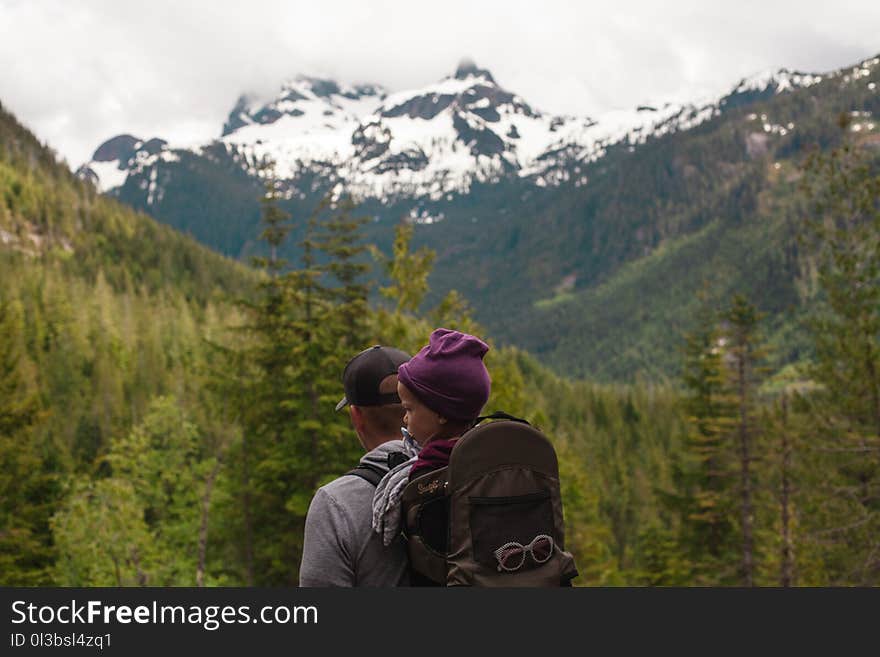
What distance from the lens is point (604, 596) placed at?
2865mm

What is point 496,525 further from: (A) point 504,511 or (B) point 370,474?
(B) point 370,474

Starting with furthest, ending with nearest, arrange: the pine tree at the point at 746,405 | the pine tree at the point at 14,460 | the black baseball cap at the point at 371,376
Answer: the pine tree at the point at 746,405 → the pine tree at the point at 14,460 → the black baseball cap at the point at 371,376

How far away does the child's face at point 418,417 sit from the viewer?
3174mm

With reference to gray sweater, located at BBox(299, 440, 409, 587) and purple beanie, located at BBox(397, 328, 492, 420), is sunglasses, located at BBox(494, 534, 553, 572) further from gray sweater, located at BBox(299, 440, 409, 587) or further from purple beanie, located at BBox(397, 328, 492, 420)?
purple beanie, located at BBox(397, 328, 492, 420)

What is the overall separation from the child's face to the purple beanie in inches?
1.0

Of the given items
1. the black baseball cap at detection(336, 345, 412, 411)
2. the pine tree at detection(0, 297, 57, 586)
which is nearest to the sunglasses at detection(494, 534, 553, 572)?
the black baseball cap at detection(336, 345, 412, 411)

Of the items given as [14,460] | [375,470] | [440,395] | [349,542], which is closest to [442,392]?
[440,395]

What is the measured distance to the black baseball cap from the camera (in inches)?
139

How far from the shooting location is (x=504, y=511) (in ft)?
9.16

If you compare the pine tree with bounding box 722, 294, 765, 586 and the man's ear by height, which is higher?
the pine tree with bounding box 722, 294, 765, 586

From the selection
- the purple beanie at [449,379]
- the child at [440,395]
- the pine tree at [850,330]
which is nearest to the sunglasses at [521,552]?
the child at [440,395]

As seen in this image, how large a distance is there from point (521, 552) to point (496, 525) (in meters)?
0.13

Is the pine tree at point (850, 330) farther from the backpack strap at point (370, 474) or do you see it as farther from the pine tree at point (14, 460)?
the pine tree at point (14, 460)

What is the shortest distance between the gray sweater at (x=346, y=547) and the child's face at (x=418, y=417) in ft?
1.01
